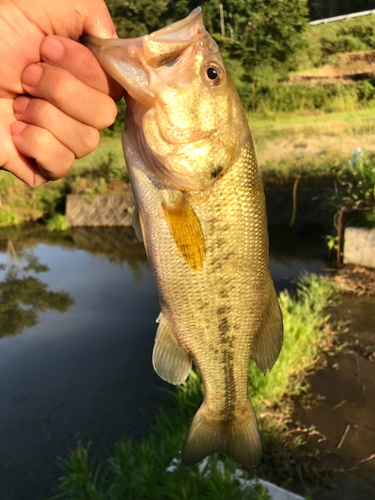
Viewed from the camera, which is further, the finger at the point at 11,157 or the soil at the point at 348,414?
the soil at the point at 348,414

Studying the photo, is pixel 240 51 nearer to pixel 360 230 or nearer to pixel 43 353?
pixel 360 230

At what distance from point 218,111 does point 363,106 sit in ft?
43.1

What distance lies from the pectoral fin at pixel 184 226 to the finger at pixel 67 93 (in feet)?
1.30

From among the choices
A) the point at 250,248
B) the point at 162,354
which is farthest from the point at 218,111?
the point at 162,354

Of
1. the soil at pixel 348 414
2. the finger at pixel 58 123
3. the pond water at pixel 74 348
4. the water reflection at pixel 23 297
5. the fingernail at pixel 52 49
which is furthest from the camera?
the water reflection at pixel 23 297

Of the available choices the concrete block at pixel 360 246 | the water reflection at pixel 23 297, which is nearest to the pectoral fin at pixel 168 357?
the concrete block at pixel 360 246

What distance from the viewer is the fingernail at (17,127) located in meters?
1.35

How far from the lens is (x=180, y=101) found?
45.4 inches

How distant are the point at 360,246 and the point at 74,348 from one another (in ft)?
14.7

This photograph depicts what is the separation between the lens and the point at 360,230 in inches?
225

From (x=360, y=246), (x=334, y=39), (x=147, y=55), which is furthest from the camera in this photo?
(x=334, y=39)

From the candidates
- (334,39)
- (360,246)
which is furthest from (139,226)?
(334,39)

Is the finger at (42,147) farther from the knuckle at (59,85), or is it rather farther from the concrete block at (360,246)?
the concrete block at (360,246)

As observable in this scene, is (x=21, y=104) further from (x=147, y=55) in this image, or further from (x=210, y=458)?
(x=210, y=458)
